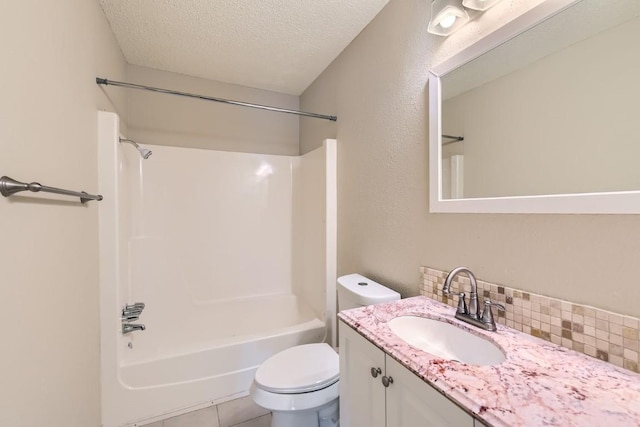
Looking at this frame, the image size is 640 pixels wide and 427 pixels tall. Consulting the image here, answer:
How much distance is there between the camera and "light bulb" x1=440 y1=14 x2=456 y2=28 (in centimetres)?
108

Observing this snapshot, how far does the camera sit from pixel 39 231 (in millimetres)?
880

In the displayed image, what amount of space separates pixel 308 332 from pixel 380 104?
166 centimetres

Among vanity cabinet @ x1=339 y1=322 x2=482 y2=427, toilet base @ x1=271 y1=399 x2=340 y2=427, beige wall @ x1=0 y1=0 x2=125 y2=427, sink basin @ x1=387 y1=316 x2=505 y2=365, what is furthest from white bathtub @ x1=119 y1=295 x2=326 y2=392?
sink basin @ x1=387 y1=316 x2=505 y2=365

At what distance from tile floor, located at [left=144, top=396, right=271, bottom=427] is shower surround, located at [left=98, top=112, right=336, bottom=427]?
0.05 m

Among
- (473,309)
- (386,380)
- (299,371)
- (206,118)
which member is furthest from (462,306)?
(206,118)

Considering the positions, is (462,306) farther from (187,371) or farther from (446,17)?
(187,371)

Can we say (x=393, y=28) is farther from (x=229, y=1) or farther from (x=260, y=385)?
(x=260, y=385)

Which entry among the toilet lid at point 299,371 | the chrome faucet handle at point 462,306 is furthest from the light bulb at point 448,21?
the toilet lid at point 299,371

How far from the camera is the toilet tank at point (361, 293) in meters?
1.30

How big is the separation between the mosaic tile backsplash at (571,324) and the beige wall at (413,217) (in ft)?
0.10

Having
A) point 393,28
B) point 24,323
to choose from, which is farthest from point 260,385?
point 393,28

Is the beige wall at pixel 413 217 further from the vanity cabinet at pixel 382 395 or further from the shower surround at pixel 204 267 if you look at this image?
the vanity cabinet at pixel 382 395

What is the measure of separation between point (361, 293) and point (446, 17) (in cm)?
130

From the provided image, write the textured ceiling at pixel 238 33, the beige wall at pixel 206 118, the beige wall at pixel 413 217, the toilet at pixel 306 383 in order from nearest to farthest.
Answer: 1. the beige wall at pixel 413 217
2. the toilet at pixel 306 383
3. the textured ceiling at pixel 238 33
4. the beige wall at pixel 206 118
